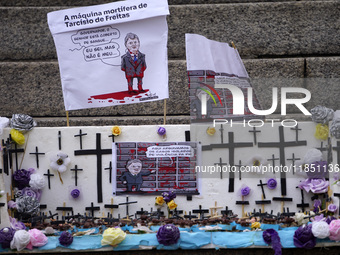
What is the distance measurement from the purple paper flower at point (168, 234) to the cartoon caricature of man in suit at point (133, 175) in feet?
3.05

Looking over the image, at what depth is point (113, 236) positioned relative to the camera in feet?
21.9

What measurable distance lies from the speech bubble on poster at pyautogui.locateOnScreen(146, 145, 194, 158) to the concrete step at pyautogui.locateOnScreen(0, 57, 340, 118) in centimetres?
154

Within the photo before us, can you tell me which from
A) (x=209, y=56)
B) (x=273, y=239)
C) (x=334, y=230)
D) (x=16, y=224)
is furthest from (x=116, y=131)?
(x=334, y=230)

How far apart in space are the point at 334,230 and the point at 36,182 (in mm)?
2743

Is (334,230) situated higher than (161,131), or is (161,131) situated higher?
(161,131)

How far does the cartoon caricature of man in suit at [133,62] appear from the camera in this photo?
25.9 feet

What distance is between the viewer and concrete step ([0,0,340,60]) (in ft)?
30.5

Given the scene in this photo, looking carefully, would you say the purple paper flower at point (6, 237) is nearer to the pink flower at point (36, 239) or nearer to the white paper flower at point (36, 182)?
the pink flower at point (36, 239)

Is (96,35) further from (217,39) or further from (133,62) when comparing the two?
(217,39)

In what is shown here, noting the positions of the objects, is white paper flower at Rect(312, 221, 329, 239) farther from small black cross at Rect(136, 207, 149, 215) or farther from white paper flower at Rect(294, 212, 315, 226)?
small black cross at Rect(136, 207, 149, 215)

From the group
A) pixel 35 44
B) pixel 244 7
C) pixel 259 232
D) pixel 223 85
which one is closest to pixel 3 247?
pixel 259 232

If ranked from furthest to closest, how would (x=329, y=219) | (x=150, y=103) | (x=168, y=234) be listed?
1. (x=150, y=103)
2. (x=329, y=219)
3. (x=168, y=234)

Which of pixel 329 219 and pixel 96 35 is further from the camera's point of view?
pixel 96 35

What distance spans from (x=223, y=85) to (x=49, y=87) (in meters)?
2.33
